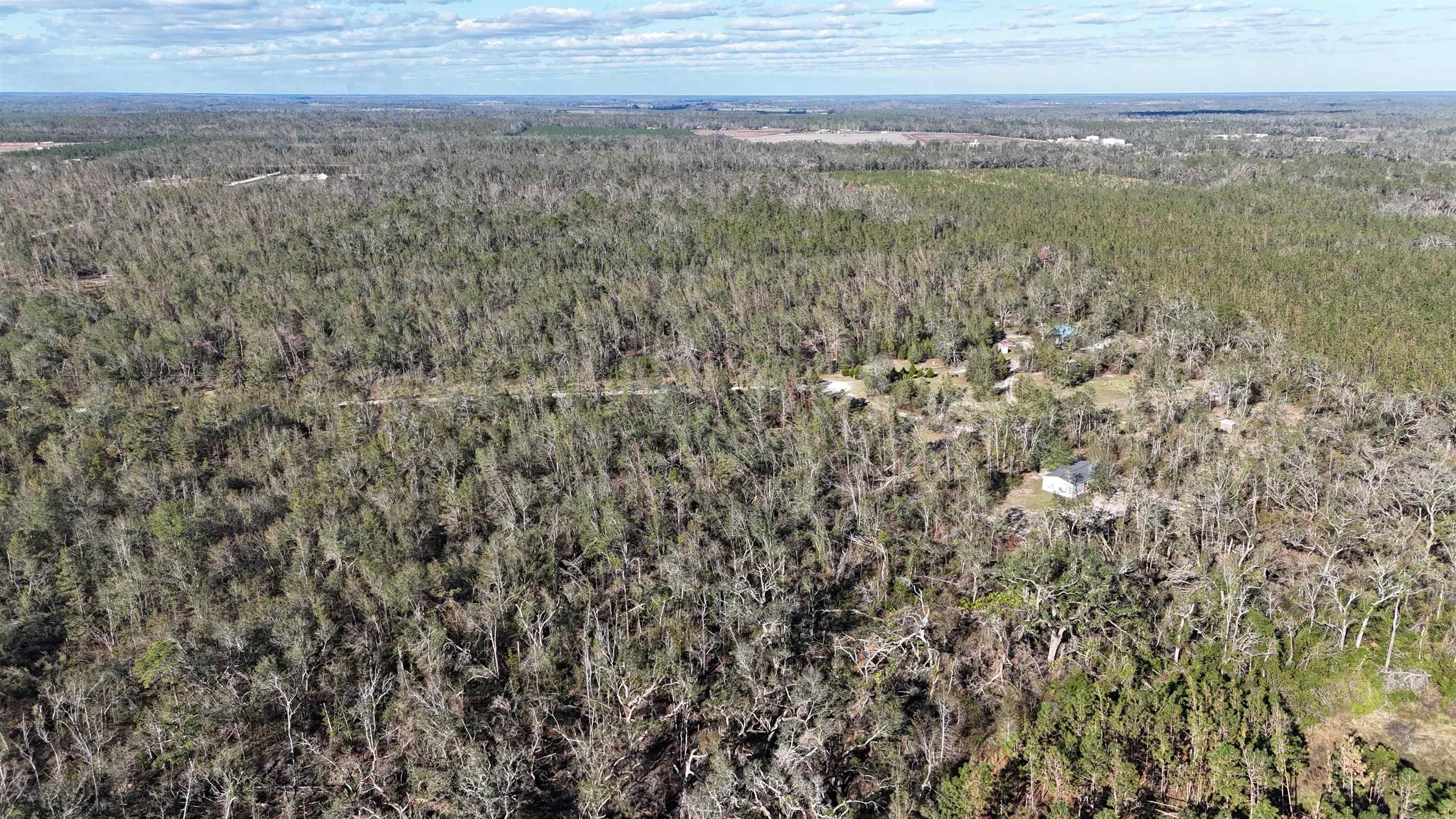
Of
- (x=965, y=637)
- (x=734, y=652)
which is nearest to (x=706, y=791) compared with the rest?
(x=734, y=652)

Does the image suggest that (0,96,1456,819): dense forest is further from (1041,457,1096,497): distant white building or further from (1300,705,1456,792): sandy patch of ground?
(1041,457,1096,497): distant white building

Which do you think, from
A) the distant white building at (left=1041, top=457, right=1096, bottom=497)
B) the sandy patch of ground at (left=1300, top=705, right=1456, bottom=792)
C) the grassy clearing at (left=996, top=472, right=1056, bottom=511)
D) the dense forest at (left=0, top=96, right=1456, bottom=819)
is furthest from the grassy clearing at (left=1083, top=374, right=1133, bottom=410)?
the sandy patch of ground at (left=1300, top=705, right=1456, bottom=792)

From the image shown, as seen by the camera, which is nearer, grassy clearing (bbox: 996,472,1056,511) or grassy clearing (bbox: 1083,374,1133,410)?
grassy clearing (bbox: 996,472,1056,511)

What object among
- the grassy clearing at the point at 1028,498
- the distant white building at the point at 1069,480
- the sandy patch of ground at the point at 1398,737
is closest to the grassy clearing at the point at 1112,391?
the distant white building at the point at 1069,480

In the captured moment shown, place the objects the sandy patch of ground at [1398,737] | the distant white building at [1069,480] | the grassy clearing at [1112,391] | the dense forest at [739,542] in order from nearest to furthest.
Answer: the sandy patch of ground at [1398,737] < the dense forest at [739,542] < the distant white building at [1069,480] < the grassy clearing at [1112,391]

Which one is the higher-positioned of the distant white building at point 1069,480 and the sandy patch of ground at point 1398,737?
the distant white building at point 1069,480

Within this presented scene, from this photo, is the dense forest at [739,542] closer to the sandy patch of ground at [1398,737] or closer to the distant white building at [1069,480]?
the sandy patch of ground at [1398,737]

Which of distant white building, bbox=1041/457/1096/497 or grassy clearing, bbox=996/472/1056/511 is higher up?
distant white building, bbox=1041/457/1096/497

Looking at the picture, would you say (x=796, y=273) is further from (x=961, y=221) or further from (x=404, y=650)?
(x=404, y=650)
